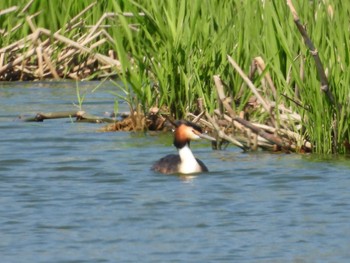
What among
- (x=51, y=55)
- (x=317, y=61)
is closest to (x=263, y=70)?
(x=317, y=61)

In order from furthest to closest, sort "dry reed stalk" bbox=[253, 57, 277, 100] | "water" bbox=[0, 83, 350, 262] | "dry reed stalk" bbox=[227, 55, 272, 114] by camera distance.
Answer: "dry reed stalk" bbox=[253, 57, 277, 100] < "dry reed stalk" bbox=[227, 55, 272, 114] < "water" bbox=[0, 83, 350, 262]

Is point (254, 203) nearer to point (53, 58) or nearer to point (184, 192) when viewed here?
point (184, 192)

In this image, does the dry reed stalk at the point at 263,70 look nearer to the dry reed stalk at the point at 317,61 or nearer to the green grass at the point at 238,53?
the green grass at the point at 238,53

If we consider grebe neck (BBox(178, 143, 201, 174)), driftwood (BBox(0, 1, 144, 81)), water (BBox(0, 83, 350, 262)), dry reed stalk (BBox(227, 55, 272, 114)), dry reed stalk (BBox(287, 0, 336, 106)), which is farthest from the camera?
driftwood (BBox(0, 1, 144, 81))

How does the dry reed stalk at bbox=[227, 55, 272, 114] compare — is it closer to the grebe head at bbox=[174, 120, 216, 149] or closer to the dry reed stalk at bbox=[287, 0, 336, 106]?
the grebe head at bbox=[174, 120, 216, 149]

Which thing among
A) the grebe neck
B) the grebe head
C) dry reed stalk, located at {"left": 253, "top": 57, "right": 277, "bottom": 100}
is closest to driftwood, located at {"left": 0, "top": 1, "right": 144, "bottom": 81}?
dry reed stalk, located at {"left": 253, "top": 57, "right": 277, "bottom": 100}

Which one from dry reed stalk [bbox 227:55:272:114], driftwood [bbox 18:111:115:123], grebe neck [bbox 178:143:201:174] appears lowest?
grebe neck [bbox 178:143:201:174]

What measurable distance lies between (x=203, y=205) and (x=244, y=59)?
134 inches

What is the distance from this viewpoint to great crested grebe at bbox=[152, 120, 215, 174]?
35.9ft

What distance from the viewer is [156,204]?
960 centimetres

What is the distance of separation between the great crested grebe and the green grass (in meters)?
0.78

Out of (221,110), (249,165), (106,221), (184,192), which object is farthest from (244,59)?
(106,221)

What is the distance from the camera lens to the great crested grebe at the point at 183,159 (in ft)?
35.9

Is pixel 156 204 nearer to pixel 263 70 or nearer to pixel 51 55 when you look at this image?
pixel 263 70
